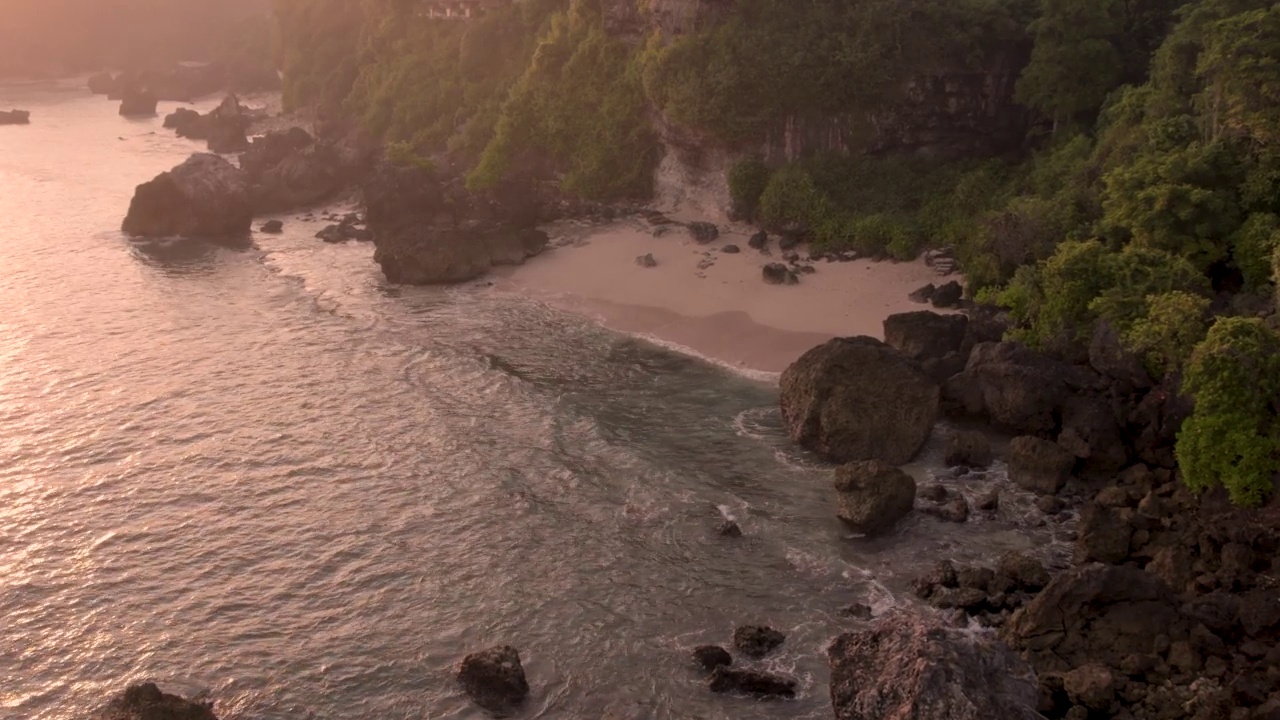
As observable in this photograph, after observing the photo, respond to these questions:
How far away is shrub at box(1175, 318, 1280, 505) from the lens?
84.1ft

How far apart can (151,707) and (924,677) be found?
560 inches

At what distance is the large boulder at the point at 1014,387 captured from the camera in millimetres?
31516

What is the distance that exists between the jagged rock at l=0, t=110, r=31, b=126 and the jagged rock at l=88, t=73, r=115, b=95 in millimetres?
19091

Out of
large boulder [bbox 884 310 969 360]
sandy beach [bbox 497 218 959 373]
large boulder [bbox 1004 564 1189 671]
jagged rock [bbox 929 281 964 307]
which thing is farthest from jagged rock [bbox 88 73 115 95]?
large boulder [bbox 1004 564 1189 671]

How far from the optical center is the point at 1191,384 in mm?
26984

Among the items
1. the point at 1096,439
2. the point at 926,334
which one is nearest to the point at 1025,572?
the point at 1096,439

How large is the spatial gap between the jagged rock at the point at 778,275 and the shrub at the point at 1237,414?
18776 mm

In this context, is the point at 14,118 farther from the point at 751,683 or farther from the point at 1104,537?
the point at 1104,537

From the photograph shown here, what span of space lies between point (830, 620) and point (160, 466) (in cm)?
2064

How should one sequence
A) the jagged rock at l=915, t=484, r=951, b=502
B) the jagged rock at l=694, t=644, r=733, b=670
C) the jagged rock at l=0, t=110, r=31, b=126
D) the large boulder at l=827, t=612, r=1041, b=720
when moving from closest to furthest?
the large boulder at l=827, t=612, r=1041, b=720 < the jagged rock at l=694, t=644, r=733, b=670 < the jagged rock at l=915, t=484, r=951, b=502 < the jagged rock at l=0, t=110, r=31, b=126

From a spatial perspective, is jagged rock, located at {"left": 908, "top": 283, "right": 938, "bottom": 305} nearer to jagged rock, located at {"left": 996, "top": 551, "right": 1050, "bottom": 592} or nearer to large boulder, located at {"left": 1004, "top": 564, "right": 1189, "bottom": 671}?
jagged rock, located at {"left": 996, "top": 551, "right": 1050, "bottom": 592}

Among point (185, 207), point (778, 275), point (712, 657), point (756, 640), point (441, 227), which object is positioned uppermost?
point (778, 275)

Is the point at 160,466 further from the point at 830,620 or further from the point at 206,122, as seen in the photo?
the point at 206,122

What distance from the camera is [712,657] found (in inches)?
898
